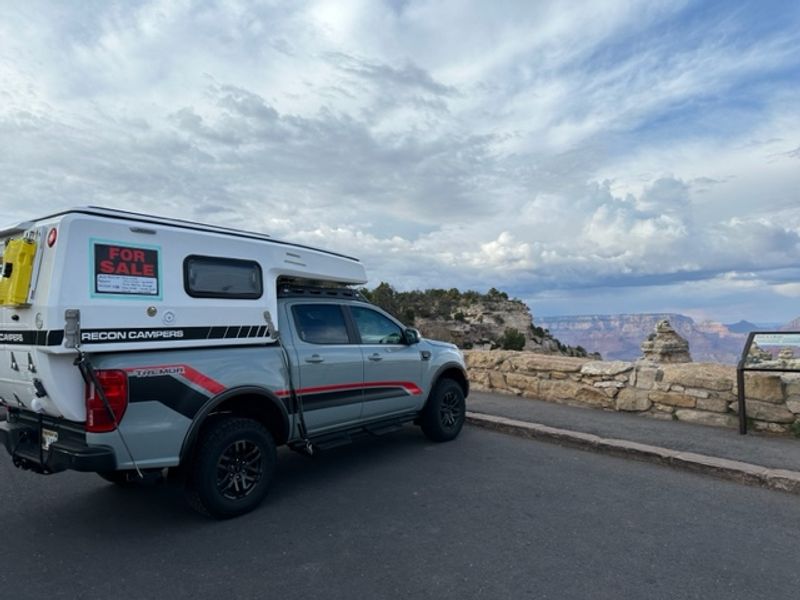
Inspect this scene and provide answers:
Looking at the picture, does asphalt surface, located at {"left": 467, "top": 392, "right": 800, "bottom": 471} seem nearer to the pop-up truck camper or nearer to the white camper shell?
the pop-up truck camper

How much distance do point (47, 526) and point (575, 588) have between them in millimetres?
4134

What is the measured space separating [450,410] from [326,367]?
2.28m

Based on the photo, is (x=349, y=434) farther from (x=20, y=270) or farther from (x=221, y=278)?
(x=20, y=270)

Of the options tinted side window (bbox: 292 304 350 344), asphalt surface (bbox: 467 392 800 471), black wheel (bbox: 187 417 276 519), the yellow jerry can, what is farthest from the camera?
asphalt surface (bbox: 467 392 800 471)

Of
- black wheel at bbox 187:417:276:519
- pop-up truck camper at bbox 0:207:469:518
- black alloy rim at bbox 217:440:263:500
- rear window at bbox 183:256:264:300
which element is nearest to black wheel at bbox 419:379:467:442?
pop-up truck camper at bbox 0:207:469:518

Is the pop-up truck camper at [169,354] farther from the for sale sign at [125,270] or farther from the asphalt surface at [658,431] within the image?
the asphalt surface at [658,431]

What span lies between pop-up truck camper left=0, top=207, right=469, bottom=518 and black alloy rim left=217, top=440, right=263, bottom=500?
0.03 ft

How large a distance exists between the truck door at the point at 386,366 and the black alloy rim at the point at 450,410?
45 cm

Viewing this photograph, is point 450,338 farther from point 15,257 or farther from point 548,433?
point 15,257

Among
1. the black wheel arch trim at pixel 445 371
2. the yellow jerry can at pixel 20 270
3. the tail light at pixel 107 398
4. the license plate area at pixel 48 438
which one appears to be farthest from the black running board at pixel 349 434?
the yellow jerry can at pixel 20 270

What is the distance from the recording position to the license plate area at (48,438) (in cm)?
413

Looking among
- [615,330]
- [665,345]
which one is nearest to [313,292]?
[665,345]

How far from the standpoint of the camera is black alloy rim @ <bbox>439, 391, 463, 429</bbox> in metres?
7.06

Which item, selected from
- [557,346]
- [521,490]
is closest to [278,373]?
[521,490]
